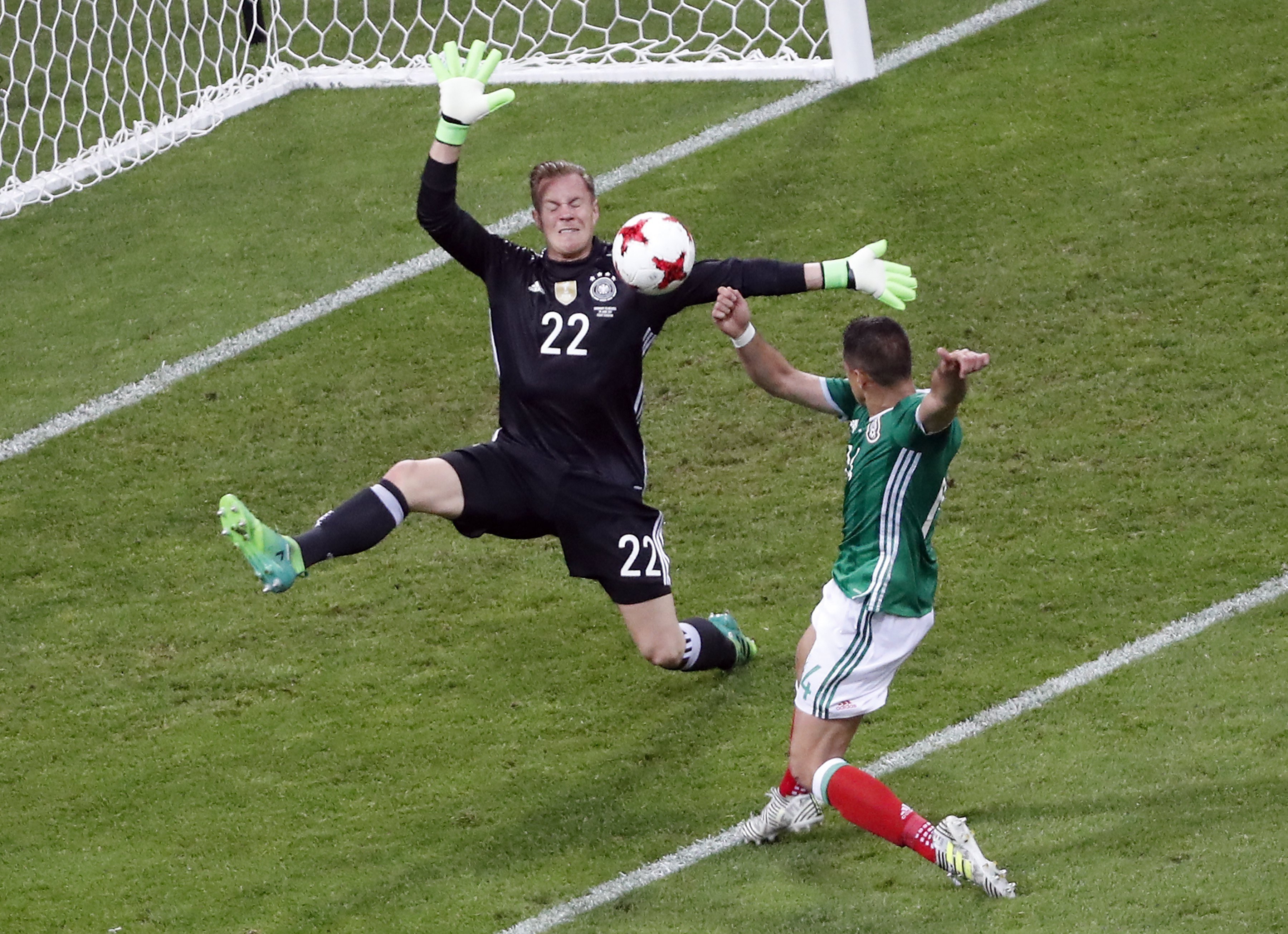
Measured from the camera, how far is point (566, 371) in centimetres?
561

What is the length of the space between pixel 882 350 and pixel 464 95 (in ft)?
5.37

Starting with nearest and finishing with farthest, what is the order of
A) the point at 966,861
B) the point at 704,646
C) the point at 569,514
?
the point at 966,861 < the point at 569,514 < the point at 704,646

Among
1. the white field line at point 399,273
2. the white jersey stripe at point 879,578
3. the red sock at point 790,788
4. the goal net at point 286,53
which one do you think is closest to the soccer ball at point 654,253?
the white jersey stripe at point 879,578

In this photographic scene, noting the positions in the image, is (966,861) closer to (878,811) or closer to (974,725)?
(878,811)

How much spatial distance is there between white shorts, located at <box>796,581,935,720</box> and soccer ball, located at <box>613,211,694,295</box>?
117 cm

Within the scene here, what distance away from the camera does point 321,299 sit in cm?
864

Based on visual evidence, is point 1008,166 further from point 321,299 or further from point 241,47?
point 241,47

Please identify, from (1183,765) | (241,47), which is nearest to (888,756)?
(1183,765)

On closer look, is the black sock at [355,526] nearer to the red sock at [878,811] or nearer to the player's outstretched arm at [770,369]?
the player's outstretched arm at [770,369]

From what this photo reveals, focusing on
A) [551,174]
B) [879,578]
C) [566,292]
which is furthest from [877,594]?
[551,174]

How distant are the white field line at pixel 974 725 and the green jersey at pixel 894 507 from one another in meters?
0.83

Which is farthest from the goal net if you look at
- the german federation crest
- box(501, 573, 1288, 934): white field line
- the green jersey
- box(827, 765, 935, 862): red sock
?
box(827, 765, 935, 862): red sock

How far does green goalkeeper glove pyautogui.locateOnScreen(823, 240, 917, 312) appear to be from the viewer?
5414mm

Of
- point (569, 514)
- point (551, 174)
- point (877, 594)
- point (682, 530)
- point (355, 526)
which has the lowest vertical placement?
point (682, 530)
